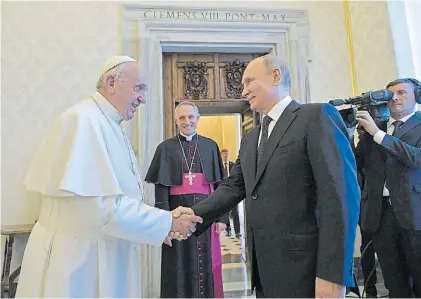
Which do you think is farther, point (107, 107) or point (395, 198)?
point (395, 198)

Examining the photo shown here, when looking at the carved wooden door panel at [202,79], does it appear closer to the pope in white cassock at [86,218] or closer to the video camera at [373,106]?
the video camera at [373,106]

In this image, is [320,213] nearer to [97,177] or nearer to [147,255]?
[97,177]

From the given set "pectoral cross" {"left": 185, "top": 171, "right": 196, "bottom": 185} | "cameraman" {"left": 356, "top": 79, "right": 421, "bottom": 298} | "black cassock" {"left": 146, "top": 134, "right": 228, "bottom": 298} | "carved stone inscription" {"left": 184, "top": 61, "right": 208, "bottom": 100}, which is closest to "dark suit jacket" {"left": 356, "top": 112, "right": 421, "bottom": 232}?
"cameraman" {"left": 356, "top": 79, "right": 421, "bottom": 298}

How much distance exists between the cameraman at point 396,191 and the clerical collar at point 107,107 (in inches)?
73.8

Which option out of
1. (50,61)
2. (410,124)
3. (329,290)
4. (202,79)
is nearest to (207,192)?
(410,124)

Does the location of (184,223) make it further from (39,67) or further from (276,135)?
(39,67)

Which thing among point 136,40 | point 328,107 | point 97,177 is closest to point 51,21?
point 136,40

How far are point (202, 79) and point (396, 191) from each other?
9.53 feet

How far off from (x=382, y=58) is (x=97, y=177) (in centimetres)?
420

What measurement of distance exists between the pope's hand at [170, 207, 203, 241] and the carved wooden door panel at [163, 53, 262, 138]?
2.70m

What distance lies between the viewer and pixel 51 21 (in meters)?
4.31

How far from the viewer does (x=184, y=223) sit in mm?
1960

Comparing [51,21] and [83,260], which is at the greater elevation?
[51,21]

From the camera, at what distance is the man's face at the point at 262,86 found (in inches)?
69.2
